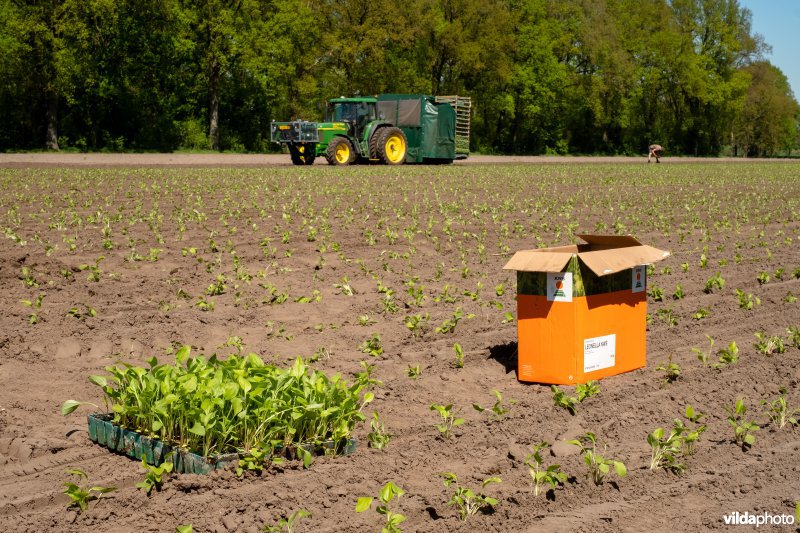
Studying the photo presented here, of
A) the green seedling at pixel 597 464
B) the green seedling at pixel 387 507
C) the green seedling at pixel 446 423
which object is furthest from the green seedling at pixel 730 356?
the green seedling at pixel 387 507

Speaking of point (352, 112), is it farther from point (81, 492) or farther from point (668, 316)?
point (81, 492)

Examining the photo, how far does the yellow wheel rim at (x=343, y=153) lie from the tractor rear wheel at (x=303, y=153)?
35.7 inches

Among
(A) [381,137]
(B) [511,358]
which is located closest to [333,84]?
(A) [381,137]

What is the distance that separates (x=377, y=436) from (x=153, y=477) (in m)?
1.22

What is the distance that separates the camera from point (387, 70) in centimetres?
5625

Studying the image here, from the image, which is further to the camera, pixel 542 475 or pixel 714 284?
pixel 714 284

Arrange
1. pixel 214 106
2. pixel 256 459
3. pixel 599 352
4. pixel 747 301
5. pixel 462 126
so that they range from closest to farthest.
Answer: pixel 256 459, pixel 599 352, pixel 747 301, pixel 462 126, pixel 214 106

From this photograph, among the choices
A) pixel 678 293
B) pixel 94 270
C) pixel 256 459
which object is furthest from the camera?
pixel 94 270

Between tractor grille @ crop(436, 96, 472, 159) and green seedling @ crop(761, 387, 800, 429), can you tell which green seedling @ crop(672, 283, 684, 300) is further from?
tractor grille @ crop(436, 96, 472, 159)

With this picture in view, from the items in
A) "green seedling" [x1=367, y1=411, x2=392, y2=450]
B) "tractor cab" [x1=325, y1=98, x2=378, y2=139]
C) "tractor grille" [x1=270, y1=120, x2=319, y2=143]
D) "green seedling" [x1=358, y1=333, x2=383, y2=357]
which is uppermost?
"tractor cab" [x1=325, y1=98, x2=378, y2=139]

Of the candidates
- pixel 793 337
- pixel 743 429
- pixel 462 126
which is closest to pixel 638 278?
pixel 793 337

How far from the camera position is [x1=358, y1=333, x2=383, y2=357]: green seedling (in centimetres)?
711

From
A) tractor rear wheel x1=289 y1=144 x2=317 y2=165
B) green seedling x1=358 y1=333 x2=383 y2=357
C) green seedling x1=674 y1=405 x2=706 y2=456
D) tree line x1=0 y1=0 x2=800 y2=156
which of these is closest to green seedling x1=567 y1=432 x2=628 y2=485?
green seedling x1=674 y1=405 x2=706 y2=456

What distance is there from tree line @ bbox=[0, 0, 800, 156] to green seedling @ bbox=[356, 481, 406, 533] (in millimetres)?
38326
